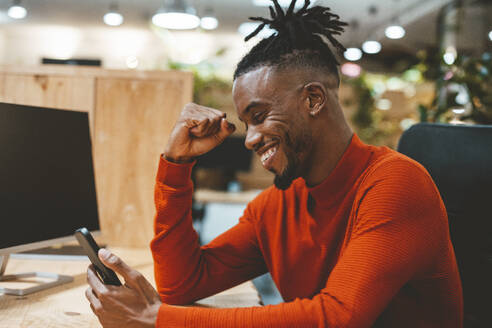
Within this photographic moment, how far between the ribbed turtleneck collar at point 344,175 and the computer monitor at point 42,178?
0.70 m

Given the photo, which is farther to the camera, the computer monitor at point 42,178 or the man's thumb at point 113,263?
the computer monitor at point 42,178

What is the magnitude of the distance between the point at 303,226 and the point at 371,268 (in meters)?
0.34

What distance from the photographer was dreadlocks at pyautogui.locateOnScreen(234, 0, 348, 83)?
101cm

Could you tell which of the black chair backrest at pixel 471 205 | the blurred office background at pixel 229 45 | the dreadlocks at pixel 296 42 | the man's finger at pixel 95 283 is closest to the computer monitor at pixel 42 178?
the man's finger at pixel 95 283

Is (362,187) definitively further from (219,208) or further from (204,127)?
(219,208)

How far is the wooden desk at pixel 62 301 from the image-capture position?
2.94 feet

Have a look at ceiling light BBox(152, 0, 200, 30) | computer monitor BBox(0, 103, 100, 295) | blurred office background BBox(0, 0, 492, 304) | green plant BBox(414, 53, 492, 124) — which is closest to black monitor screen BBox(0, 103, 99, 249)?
computer monitor BBox(0, 103, 100, 295)

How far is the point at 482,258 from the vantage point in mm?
1013

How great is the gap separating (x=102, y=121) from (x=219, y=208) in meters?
6.14

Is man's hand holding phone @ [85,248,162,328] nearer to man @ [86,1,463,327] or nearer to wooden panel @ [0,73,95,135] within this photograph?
man @ [86,1,463,327]

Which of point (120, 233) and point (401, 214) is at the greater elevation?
point (401, 214)

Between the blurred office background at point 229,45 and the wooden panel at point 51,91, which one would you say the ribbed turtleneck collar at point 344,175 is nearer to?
the wooden panel at point 51,91

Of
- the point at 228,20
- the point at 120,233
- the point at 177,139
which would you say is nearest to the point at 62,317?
the point at 177,139

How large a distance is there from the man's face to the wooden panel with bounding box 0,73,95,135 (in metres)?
0.84
